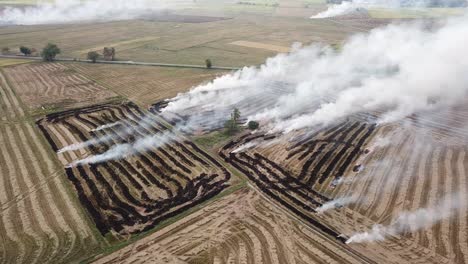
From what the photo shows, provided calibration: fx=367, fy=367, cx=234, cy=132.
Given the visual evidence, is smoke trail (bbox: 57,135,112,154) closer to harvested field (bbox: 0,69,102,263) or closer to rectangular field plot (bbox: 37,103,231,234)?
rectangular field plot (bbox: 37,103,231,234)

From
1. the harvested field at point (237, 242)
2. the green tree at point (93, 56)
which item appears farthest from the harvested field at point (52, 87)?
the harvested field at point (237, 242)

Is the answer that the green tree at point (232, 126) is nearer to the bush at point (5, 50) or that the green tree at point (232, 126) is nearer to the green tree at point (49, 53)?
the green tree at point (49, 53)

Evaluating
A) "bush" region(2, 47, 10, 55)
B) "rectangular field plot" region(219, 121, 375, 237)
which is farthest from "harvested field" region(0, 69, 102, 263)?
"bush" region(2, 47, 10, 55)

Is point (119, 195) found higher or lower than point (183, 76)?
lower

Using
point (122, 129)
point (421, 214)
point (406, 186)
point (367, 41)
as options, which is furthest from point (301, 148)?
point (367, 41)

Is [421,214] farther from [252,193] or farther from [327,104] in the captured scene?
[327,104]

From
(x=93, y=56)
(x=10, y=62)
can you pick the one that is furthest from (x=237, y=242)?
(x=10, y=62)

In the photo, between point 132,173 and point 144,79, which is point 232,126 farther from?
point 144,79
